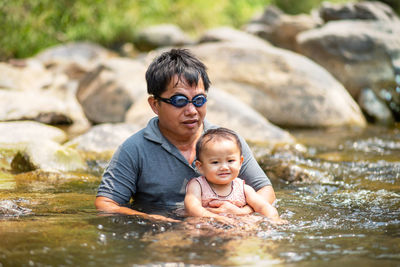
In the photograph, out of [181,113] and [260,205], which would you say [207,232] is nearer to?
[260,205]

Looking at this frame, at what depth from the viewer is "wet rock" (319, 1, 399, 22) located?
46.5 ft

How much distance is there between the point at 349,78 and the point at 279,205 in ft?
26.5

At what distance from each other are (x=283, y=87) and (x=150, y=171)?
6.57 m

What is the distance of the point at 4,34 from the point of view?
1441cm

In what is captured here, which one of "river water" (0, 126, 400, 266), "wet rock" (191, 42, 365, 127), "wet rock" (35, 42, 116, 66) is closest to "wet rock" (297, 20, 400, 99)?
"wet rock" (191, 42, 365, 127)

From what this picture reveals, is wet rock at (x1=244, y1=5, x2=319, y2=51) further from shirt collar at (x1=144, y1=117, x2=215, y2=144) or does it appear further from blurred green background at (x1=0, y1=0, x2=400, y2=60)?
shirt collar at (x1=144, y1=117, x2=215, y2=144)

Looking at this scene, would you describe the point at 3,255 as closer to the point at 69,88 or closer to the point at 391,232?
the point at 391,232

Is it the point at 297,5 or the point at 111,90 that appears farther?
the point at 297,5

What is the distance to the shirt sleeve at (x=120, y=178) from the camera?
3.74 meters

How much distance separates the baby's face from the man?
206 millimetres

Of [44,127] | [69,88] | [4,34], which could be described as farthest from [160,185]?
[4,34]

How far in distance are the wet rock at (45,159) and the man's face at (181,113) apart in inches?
97.8

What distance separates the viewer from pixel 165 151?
153 inches

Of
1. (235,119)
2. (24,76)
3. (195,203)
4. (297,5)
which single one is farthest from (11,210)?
(297,5)
